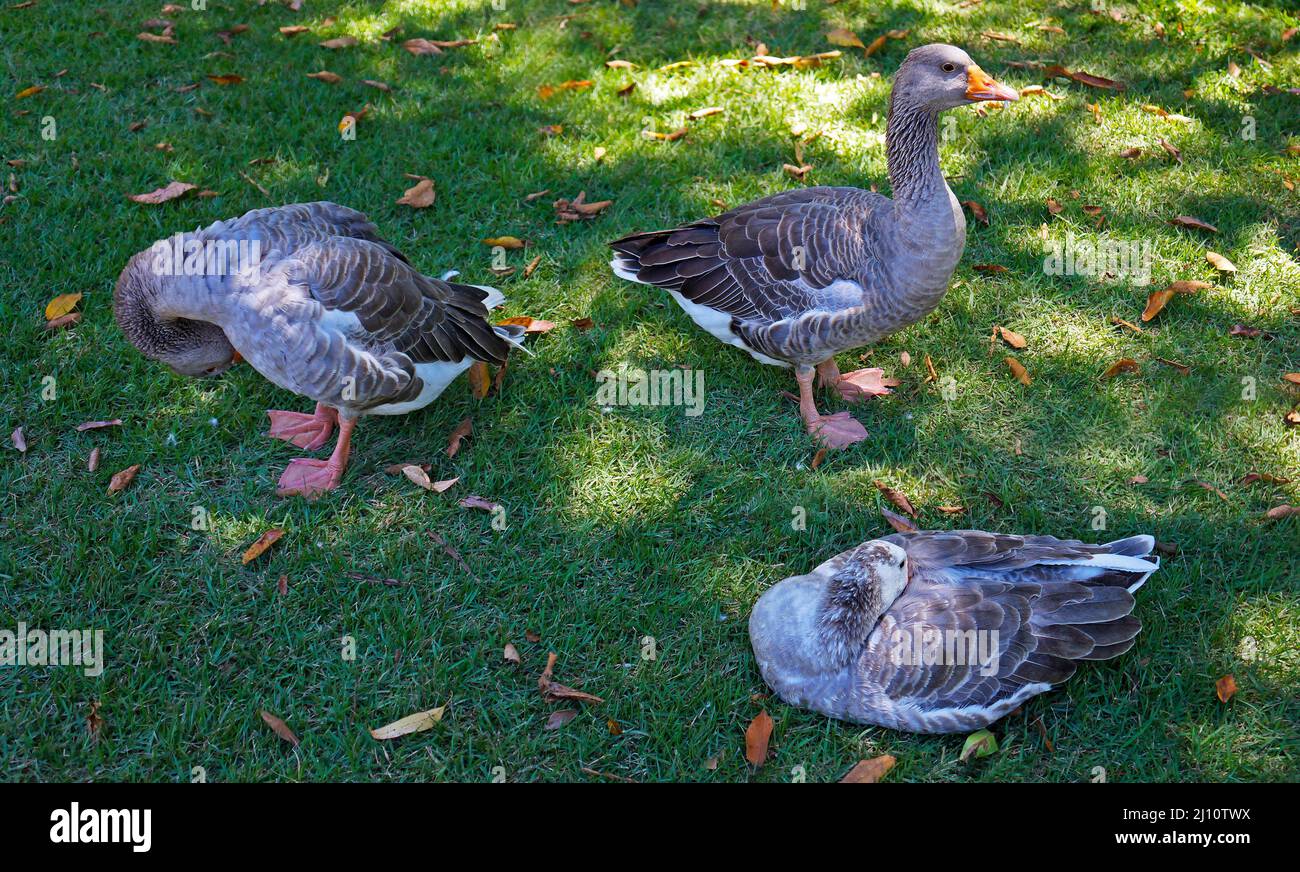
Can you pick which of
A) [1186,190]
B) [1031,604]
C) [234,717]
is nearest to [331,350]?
[234,717]

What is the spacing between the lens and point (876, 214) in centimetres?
446

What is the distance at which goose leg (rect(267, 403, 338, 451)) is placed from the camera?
15.3 feet

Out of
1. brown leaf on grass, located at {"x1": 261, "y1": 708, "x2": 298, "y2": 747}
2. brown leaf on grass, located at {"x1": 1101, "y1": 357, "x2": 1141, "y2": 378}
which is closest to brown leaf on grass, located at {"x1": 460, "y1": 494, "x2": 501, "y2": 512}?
brown leaf on grass, located at {"x1": 261, "y1": 708, "x2": 298, "y2": 747}

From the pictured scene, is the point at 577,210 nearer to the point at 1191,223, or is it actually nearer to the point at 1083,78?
the point at 1191,223

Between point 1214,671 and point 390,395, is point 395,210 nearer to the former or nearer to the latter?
point 390,395

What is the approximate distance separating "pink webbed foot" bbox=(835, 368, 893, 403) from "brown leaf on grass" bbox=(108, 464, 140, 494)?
11.0ft

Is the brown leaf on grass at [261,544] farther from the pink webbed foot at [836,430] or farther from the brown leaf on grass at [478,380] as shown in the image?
the pink webbed foot at [836,430]

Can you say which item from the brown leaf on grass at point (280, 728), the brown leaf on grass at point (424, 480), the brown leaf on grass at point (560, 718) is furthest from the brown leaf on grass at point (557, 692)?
the brown leaf on grass at point (424, 480)

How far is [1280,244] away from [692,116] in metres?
3.63

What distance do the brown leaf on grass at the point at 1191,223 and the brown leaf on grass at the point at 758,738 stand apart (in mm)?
4098

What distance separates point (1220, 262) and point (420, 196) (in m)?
4.62

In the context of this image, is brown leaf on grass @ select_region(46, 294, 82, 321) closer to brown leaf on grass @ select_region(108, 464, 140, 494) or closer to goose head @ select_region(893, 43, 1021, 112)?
brown leaf on grass @ select_region(108, 464, 140, 494)

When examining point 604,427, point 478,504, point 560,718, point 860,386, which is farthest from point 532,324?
point 560,718

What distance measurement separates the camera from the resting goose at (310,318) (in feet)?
13.3
